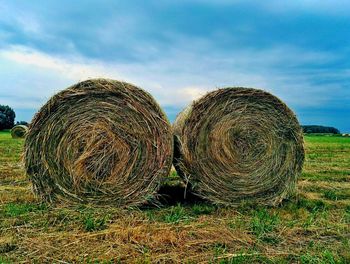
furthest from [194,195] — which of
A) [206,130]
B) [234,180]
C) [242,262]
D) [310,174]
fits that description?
[310,174]

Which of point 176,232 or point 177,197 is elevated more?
point 177,197

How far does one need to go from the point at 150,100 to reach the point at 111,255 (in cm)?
234

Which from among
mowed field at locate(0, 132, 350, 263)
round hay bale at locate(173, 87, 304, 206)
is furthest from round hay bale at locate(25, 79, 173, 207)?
round hay bale at locate(173, 87, 304, 206)

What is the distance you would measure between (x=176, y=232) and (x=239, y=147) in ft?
6.76

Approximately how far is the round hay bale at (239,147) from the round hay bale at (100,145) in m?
0.43

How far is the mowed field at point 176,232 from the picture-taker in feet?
12.5

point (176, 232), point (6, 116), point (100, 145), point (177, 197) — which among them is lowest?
point (176, 232)

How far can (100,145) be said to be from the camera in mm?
5504

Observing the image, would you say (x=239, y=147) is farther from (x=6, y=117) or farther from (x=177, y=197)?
(x=6, y=117)

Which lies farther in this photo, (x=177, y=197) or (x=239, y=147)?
(x=177, y=197)

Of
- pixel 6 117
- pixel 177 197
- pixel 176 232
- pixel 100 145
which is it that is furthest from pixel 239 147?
pixel 6 117

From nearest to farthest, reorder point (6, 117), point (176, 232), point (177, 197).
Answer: point (176, 232) < point (177, 197) < point (6, 117)

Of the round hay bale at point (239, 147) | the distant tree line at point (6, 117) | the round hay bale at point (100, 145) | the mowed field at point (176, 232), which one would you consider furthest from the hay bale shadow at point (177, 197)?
the distant tree line at point (6, 117)

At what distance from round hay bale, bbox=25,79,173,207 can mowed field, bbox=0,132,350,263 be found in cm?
27
